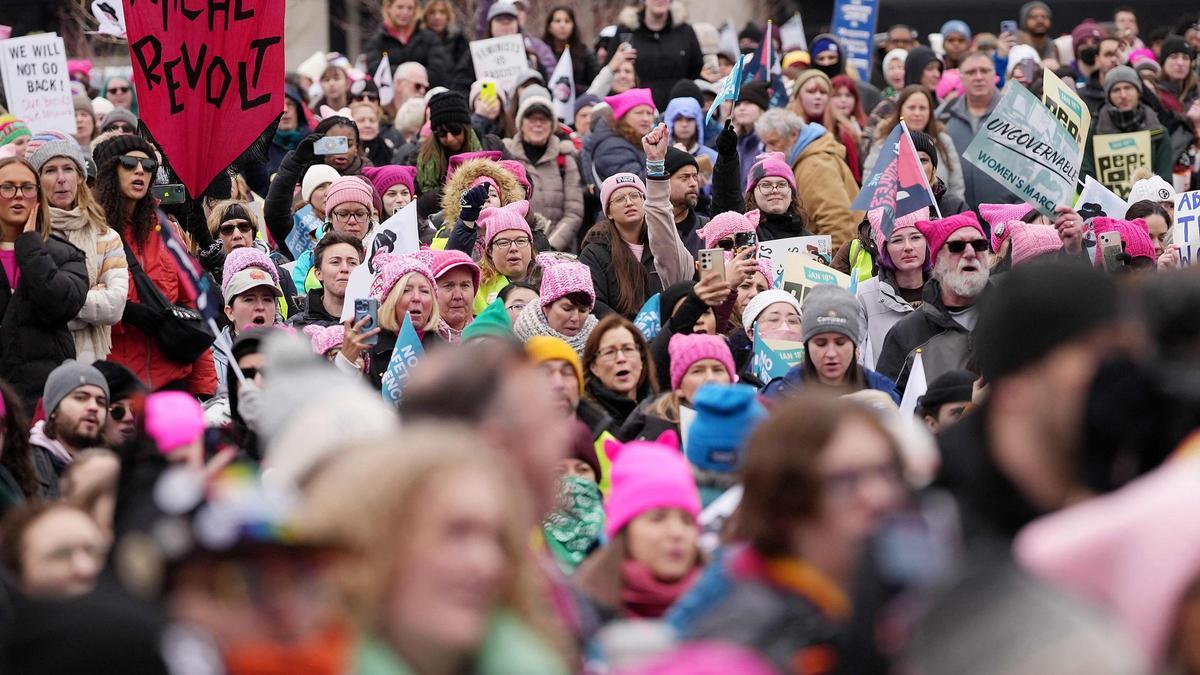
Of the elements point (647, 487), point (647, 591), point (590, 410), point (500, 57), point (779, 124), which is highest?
point (647, 487)

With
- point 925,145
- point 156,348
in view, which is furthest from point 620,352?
point 925,145

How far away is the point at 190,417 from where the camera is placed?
4695 millimetres

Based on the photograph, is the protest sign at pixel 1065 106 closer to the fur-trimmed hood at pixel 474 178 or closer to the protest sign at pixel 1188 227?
the protest sign at pixel 1188 227

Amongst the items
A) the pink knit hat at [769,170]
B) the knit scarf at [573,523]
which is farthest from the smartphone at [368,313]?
the pink knit hat at [769,170]

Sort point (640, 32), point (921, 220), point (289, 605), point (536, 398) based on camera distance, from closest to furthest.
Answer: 1. point (289, 605)
2. point (536, 398)
3. point (921, 220)
4. point (640, 32)

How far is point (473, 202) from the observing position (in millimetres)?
10625

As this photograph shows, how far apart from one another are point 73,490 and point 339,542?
118 inches

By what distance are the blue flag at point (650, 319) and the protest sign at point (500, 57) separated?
689cm

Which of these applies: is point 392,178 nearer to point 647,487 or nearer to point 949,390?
point 949,390

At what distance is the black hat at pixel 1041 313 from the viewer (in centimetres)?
343

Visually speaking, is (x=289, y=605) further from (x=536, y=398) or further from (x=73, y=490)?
(x=73, y=490)

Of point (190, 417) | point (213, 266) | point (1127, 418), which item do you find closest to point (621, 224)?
point (213, 266)

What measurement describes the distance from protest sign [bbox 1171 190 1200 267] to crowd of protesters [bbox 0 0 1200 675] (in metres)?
0.26

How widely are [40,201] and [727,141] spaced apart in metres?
4.26
